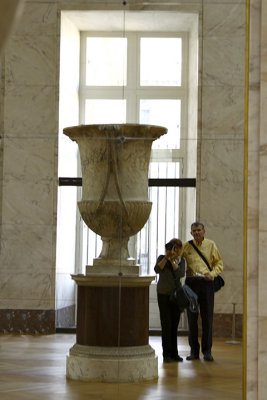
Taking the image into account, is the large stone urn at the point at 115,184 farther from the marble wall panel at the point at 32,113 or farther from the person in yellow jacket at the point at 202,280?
the person in yellow jacket at the point at 202,280

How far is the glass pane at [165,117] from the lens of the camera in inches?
255

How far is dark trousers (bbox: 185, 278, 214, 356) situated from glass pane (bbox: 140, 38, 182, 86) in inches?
77.1

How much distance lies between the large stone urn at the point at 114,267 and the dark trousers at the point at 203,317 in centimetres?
40

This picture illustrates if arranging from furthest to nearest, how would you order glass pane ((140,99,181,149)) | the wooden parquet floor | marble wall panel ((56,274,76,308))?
1. glass pane ((140,99,181,149))
2. marble wall panel ((56,274,76,308))
3. the wooden parquet floor

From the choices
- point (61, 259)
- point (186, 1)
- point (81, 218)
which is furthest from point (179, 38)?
point (61, 259)

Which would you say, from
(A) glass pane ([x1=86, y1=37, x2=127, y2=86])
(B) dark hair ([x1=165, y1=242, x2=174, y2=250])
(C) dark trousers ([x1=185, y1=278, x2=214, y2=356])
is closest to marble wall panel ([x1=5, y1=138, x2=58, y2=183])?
(A) glass pane ([x1=86, y1=37, x2=127, y2=86])

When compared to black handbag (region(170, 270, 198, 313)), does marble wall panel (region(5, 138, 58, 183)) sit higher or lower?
higher

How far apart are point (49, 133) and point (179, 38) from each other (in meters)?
1.56

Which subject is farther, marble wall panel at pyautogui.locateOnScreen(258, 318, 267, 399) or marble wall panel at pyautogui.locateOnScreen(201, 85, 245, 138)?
marble wall panel at pyautogui.locateOnScreen(201, 85, 245, 138)

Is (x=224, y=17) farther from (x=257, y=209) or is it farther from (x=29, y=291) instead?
(x=29, y=291)

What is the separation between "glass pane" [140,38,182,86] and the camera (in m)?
6.60

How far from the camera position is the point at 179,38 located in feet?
21.7

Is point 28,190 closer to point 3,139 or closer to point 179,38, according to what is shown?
point 3,139

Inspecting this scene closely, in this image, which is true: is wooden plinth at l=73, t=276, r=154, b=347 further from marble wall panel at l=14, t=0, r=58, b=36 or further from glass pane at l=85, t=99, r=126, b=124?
marble wall panel at l=14, t=0, r=58, b=36
